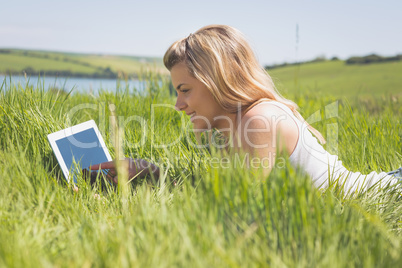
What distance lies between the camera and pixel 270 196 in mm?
1236

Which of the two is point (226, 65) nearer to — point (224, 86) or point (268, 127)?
point (224, 86)

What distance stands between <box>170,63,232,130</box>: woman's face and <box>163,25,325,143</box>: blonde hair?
45 mm

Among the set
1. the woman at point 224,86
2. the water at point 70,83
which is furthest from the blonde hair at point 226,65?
the water at point 70,83

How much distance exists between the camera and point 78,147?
2373mm

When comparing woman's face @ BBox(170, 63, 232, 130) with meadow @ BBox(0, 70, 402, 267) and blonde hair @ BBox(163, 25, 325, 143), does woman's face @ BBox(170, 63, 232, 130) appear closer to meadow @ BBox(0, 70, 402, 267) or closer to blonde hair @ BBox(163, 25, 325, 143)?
blonde hair @ BBox(163, 25, 325, 143)

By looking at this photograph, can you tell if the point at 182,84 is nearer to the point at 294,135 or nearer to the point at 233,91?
the point at 233,91

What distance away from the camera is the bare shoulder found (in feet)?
6.72

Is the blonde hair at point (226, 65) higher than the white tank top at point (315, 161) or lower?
higher

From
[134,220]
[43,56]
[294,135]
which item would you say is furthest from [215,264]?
[43,56]

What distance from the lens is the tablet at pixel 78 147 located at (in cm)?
221

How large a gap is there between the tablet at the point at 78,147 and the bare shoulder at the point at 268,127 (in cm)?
97

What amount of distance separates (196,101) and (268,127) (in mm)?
624

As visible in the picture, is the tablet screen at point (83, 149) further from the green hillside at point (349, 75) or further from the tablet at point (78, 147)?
the green hillside at point (349, 75)

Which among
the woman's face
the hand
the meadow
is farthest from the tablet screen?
the woman's face
